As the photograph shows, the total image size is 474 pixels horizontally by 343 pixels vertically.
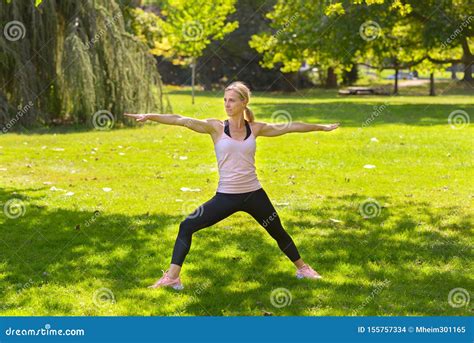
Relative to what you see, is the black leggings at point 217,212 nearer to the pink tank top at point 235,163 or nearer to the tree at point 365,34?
the pink tank top at point 235,163

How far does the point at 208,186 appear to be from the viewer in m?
9.77

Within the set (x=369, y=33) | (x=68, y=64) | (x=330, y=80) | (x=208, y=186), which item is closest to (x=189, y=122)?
(x=208, y=186)

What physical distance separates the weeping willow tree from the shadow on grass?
867 cm

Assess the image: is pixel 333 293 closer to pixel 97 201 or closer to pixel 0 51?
pixel 97 201

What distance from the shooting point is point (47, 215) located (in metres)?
7.93

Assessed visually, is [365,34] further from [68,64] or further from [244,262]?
[244,262]

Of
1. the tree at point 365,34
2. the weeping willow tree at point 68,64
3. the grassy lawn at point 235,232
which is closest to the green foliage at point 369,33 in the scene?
the tree at point 365,34

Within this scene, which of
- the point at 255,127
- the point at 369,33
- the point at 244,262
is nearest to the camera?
the point at 255,127

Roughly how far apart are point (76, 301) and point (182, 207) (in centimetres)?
332

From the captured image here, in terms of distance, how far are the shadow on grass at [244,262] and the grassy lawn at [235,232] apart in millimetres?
15

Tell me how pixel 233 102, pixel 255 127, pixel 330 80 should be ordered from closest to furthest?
pixel 233 102
pixel 255 127
pixel 330 80

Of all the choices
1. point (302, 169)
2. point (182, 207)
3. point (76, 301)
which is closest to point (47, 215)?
point (182, 207)

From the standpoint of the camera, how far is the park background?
535cm

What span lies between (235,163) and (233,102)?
44cm
